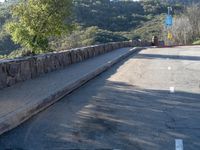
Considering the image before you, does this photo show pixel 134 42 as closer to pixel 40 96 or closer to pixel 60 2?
pixel 60 2

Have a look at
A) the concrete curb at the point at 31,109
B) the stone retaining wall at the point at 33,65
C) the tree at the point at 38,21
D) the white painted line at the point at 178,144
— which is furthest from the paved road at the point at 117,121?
the tree at the point at 38,21

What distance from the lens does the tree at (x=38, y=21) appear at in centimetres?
3017

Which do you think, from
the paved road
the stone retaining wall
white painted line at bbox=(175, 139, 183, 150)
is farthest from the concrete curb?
white painted line at bbox=(175, 139, 183, 150)

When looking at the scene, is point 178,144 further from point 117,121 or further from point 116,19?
point 116,19

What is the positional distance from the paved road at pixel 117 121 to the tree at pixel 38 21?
49.8ft

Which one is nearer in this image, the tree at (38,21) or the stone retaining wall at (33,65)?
the stone retaining wall at (33,65)

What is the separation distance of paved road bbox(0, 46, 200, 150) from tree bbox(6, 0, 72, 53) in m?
15.2

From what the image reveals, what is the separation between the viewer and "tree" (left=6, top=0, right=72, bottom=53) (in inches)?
1188

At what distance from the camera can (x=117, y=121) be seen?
980 cm

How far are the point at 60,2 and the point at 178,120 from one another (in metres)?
21.6

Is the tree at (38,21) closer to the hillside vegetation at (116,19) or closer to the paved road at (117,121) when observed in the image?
the paved road at (117,121)

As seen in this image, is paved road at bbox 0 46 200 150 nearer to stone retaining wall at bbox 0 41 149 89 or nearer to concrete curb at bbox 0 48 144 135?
concrete curb at bbox 0 48 144 135

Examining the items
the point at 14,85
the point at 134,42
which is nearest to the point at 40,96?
the point at 14,85

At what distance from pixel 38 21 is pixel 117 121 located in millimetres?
21453
